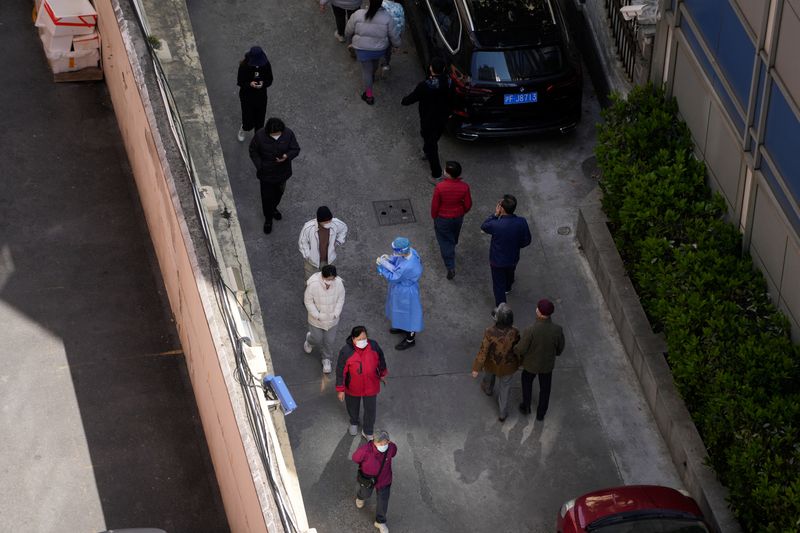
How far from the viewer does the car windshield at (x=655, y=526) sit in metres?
12.4

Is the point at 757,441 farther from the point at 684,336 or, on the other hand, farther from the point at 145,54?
the point at 145,54

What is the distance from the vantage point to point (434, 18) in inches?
703

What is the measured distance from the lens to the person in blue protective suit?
14.4m

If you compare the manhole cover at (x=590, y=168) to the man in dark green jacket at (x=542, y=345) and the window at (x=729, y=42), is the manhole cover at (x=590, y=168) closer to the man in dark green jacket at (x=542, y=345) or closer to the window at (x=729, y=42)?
the window at (x=729, y=42)

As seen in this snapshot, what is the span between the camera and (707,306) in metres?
13.6

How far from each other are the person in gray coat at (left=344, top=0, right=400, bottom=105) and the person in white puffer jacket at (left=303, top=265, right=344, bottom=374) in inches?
173

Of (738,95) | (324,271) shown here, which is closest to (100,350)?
(324,271)

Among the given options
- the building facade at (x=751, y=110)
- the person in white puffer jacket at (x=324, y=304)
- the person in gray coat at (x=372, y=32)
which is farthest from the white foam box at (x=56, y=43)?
the building facade at (x=751, y=110)

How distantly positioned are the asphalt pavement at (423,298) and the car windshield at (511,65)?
1148 millimetres

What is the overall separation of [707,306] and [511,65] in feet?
15.4

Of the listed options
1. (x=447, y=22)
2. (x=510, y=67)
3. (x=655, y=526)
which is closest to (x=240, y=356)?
(x=655, y=526)

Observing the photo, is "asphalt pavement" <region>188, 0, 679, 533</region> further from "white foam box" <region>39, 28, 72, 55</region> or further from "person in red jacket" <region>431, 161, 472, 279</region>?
"white foam box" <region>39, 28, 72, 55</region>

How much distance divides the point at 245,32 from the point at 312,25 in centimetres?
95

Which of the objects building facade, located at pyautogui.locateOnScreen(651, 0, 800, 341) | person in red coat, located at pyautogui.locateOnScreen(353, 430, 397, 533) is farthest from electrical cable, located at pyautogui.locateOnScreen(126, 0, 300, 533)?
building facade, located at pyautogui.locateOnScreen(651, 0, 800, 341)
